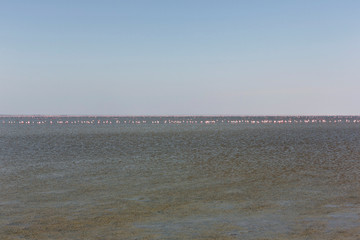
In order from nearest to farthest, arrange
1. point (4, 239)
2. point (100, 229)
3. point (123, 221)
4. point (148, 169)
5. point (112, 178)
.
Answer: point (4, 239) < point (100, 229) < point (123, 221) < point (112, 178) < point (148, 169)

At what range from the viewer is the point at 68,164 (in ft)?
101

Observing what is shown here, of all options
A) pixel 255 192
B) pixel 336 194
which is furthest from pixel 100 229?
pixel 336 194

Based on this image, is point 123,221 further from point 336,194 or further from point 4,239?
point 336,194

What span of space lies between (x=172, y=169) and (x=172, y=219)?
1399 cm

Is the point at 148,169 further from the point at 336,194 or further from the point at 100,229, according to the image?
the point at 100,229

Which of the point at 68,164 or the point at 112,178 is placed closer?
the point at 112,178

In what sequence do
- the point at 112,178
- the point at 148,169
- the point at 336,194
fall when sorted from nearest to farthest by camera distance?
the point at 336,194
the point at 112,178
the point at 148,169

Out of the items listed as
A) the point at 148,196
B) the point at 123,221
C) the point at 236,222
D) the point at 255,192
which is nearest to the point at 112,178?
the point at 148,196

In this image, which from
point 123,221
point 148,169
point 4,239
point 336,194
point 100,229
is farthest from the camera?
point 148,169

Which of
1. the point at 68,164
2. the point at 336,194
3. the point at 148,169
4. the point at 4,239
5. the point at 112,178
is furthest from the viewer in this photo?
the point at 68,164

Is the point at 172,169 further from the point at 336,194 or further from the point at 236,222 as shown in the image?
the point at 236,222

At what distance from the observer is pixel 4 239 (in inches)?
422

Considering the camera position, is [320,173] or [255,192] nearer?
[255,192]

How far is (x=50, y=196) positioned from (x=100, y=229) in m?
6.54
